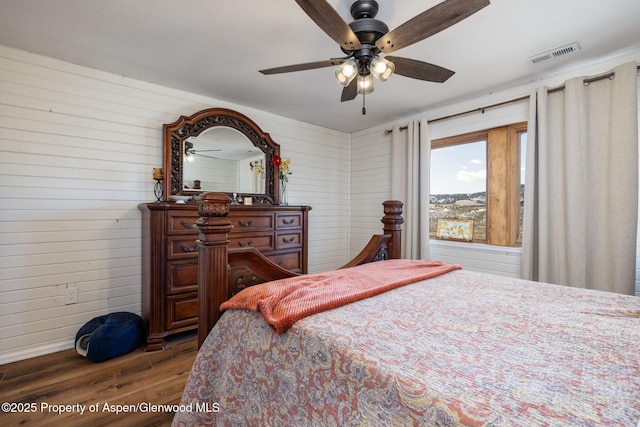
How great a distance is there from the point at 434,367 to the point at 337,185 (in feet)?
12.2

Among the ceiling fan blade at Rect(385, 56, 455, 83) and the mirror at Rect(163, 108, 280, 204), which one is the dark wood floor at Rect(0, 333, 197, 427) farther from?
the ceiling fan blade at Rect(385, 56, 455, 83)

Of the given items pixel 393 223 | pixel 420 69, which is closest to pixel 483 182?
pixel 393 223

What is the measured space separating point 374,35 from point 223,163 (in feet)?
6.96

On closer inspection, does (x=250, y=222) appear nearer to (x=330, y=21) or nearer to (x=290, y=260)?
(x=290, y=260)

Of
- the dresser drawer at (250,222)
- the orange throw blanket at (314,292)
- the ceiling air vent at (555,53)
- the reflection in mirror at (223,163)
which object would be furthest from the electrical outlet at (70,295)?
the ceiling air vent at (555,53)

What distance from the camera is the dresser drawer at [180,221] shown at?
237 centimetres

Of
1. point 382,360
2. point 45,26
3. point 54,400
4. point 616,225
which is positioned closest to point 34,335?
point 54,400

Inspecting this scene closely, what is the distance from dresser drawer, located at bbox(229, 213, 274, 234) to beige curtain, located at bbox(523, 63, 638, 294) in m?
2.50

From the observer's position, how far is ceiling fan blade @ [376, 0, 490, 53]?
1.26m

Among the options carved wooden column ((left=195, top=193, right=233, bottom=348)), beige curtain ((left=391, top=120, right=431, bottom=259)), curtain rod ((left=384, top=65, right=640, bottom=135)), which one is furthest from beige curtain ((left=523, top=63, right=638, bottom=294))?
carved wooden column ((left=195, top=193, right=233, bottom=348))

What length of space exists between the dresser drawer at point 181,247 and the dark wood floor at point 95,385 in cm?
79

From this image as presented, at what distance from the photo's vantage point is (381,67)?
1.63 meters

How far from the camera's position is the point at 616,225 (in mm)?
2166

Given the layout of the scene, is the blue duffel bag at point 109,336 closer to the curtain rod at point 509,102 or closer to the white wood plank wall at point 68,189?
the white wood plank wall at point 68,189
